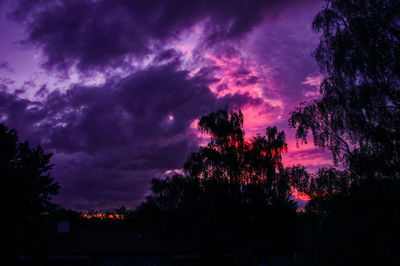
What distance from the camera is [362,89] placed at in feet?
52.2

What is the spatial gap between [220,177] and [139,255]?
889cm

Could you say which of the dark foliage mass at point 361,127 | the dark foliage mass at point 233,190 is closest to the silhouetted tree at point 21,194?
the dark foliage mass at point 233,190

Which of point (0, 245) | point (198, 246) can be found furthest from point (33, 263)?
point (198, 246)

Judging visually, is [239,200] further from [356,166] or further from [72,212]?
[72,212]

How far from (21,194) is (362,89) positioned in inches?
921

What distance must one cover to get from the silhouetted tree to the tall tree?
15.7 meters

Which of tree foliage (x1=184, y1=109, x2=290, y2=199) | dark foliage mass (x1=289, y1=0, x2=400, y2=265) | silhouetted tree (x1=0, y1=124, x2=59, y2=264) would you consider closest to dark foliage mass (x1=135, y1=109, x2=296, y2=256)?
tree foliage (x1=184, y1=109, x2=290, y2=199)

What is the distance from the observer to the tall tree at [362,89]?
15172 millimetres

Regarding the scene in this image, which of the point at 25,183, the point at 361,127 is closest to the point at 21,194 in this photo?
the point at 25,183

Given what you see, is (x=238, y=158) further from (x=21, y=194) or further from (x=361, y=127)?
(x=21, y=194)

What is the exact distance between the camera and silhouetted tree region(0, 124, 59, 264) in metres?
10.9

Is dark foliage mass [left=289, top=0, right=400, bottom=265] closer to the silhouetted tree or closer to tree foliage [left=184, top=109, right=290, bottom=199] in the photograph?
tree foliage [left=184, top=109, right=290, bottom=199]

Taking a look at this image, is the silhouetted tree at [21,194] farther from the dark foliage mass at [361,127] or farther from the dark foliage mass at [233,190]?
the dark foliage mass at [361,127]

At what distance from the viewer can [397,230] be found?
13.3 m
